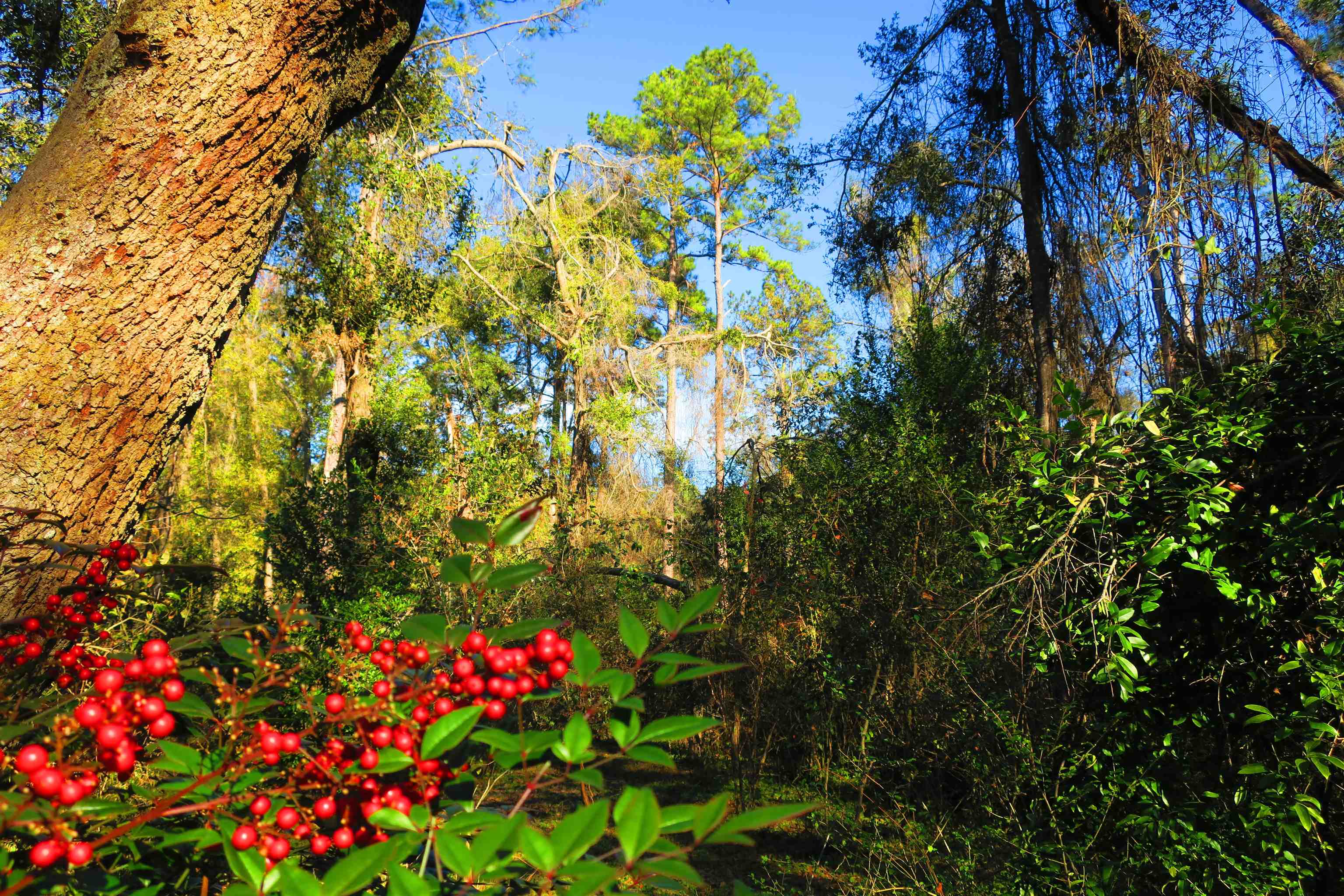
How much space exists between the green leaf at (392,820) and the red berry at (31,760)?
0.22 metres

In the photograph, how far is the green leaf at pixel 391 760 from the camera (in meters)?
0.56

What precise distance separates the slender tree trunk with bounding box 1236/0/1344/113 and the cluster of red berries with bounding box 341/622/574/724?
14.9ft

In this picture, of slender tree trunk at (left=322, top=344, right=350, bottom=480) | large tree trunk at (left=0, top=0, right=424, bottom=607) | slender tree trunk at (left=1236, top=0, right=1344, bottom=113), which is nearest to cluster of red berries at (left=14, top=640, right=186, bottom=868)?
large tree trunk at (left=0, top=0, right=424, bottom=607)

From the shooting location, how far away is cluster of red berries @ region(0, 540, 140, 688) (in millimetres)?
826

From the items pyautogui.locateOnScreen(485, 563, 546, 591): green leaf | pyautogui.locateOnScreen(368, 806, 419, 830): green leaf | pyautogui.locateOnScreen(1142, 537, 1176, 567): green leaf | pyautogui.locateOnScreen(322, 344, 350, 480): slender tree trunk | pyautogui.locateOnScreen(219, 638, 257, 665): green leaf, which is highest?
pyautogui.locateOnScreen(322, 344, 350, 480): slender tree trunk

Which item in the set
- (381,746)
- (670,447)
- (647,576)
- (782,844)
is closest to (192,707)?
(381,746)

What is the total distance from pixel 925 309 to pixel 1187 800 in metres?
5.40

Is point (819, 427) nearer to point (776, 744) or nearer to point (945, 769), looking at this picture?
point (776, 744)

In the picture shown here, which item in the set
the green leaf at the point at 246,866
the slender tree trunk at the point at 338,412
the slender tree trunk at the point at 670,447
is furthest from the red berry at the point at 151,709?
the slender tree trunk at the point at 670,447

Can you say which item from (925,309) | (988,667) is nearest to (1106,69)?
(925,309)

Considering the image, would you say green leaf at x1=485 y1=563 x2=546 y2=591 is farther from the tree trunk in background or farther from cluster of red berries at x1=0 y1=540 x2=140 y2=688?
the tree trunk in background

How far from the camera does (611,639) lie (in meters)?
6.71

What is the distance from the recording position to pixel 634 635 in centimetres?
66

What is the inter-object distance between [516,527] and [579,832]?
0.71ft
